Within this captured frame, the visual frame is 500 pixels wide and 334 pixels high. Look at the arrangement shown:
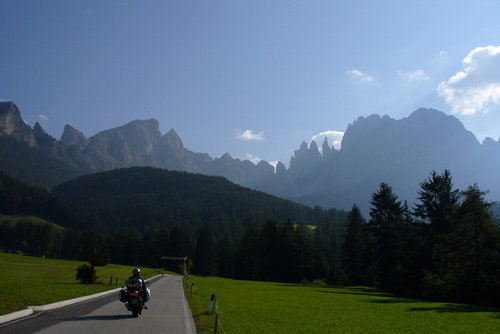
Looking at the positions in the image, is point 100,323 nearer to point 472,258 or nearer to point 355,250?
point 472,258

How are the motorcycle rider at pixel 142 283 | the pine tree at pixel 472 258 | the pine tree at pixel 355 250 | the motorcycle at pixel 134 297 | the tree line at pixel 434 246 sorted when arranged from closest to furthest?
the motorcycle at pixel 134 297 < the motorcycle rider at pixel 142 283 < the pine tree at pixel 472 258 < the tree line at pixel 434 246 < the pine tree at pixel 355 250

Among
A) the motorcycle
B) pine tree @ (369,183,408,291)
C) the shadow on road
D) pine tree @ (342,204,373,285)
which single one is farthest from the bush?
pine tree @ (342,204,373,285)

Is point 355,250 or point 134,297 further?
point 355,250

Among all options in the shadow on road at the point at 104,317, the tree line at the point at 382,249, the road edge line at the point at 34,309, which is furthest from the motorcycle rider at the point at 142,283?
the tree line at the point at 382,249

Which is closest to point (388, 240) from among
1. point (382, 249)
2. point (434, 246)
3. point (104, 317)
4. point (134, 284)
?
point (382, 249)

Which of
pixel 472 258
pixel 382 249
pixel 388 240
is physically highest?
pixel 388 240

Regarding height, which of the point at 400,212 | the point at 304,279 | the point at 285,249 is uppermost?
the point at 400,212

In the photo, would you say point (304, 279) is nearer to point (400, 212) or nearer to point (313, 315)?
point (400, 212)

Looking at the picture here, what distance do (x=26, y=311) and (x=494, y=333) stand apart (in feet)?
72.2

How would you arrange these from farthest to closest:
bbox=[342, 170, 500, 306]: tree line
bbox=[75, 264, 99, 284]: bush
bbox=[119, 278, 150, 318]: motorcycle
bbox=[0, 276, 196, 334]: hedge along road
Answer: bbox=[75, 264, 99, 284]: bush
bbox=[342, 170, 500, 306]: tree line
bbox=[119, 278, 150, 318]: motorcycle
bbox=[0, 276, 196, 334]: hedge along road

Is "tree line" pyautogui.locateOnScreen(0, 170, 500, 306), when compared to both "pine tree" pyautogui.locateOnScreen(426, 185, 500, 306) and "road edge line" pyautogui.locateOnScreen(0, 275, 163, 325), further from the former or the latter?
"road edge line" pyautogui.locateOnScreen(0, 275, 163, 325)

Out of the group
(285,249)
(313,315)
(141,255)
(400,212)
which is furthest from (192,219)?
(313,315)

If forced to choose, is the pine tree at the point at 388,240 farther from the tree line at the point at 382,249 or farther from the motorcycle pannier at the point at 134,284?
the motorcycle pannier at the point at 134,284

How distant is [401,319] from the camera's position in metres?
23.1
